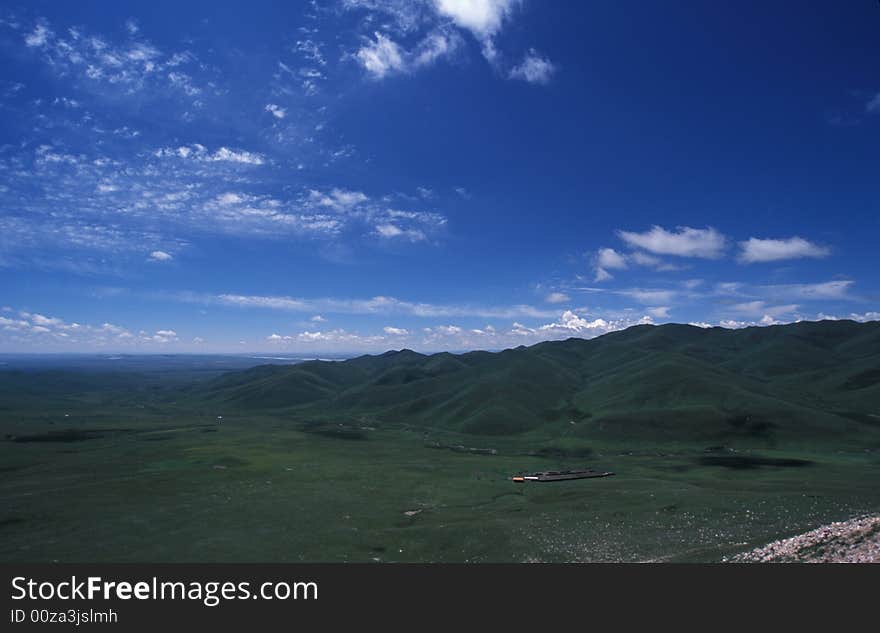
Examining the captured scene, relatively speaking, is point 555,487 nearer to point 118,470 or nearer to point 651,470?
point 651,470

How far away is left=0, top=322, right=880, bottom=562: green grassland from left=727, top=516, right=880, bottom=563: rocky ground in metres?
2.93

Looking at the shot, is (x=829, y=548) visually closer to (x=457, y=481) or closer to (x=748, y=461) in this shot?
(x=457, y=481)

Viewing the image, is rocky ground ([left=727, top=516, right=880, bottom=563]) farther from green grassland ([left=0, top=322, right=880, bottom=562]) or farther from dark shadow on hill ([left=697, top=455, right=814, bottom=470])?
dark shadow on hill ([left=697, top=455, right=814, bottom=470])

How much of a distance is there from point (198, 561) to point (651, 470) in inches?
3003

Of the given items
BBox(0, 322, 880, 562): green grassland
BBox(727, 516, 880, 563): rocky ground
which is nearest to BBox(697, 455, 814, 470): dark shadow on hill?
BBox(0, 322, 880, 562): green grassland

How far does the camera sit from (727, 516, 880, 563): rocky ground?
86.6 ft

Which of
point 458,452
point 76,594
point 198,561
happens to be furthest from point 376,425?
point 76,594

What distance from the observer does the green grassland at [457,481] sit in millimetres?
43000

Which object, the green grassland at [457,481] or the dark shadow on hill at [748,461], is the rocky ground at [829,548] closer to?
the green grassland at [457,481]

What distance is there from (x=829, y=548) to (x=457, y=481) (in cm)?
5575

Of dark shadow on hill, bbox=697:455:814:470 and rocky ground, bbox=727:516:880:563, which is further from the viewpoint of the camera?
dark shadow on hill, bbox=697:455:814:470

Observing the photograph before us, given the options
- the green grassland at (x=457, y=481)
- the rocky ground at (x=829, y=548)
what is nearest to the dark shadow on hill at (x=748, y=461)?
the green grassland at (x=457, y=481)

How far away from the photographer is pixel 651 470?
87.9m

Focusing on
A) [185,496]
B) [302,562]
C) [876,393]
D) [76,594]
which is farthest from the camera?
[876,393]
